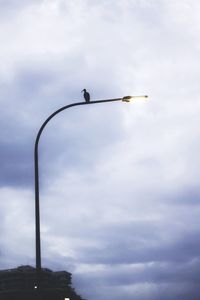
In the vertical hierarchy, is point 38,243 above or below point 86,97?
below

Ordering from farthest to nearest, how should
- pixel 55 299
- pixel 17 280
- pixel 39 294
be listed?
1. pixel 17 280
2. pixel 55 299
3. pixel 39 294

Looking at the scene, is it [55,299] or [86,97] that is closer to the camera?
[86,97]

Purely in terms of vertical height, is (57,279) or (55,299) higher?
(57,279)

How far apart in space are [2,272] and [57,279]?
1534cm

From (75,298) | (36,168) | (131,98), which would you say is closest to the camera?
(36,168)

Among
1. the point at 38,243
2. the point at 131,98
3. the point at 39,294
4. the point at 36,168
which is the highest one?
the point at 131,98

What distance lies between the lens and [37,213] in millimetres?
13273

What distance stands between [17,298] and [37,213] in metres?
98.0

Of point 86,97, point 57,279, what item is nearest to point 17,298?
point 57,279

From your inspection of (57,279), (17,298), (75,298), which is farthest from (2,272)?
(75,298)

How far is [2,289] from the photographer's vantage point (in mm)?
123000

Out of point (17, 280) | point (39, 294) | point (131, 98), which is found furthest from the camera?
point (17, 280)

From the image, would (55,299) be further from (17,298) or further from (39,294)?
(39,294)

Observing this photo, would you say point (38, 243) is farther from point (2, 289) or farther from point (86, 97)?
point (2, 289)
